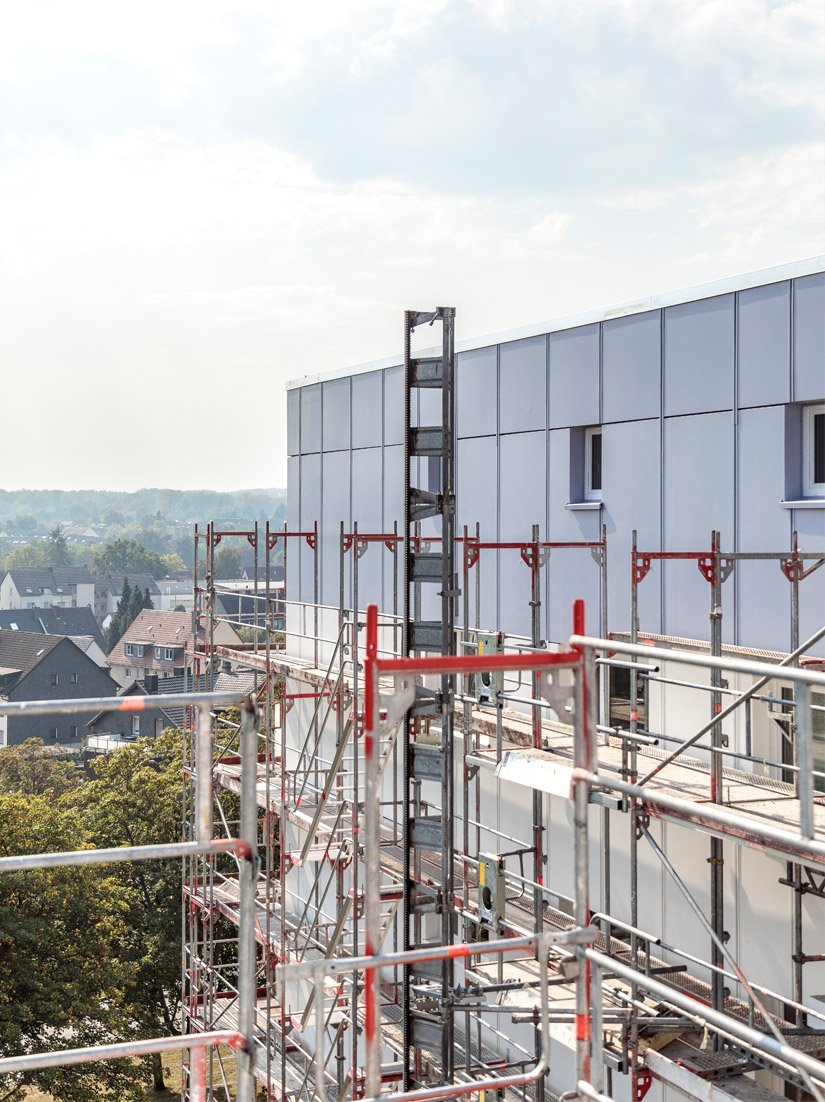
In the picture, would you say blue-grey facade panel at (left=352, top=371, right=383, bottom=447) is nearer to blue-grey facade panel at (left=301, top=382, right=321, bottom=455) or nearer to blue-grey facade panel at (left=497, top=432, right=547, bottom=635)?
blue-grey facade panel at (left=301, top=382, right=321, bottom=455)

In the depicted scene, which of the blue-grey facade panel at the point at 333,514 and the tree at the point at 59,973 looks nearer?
the blue-grey facade panel at the point at 333,514

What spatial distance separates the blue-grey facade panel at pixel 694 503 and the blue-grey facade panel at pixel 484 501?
3.61m

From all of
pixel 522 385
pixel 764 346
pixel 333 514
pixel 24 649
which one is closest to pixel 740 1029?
pixel 764 346

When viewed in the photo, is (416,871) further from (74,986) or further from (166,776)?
(166,776)

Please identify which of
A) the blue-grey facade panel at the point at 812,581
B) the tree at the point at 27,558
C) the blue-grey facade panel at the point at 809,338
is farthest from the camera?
the tree at the point at 27,558

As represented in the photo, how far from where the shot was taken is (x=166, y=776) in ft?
111

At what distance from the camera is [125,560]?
16650 centimetres

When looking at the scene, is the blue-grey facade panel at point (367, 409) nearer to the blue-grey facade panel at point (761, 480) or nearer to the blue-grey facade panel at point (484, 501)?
the blue-grey facade panel at point (484, 501)

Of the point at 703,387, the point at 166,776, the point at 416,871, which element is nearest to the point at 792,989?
the point at 416,871

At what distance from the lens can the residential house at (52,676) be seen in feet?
229

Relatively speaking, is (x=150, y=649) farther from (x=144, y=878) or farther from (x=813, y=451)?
(x=813, y=451)

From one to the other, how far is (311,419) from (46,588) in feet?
426

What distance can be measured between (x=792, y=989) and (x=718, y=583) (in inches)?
151

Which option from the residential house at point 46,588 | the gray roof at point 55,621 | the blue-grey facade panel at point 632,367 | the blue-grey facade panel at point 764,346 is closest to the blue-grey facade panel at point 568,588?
the blue-grey facade panel at point 632,367
